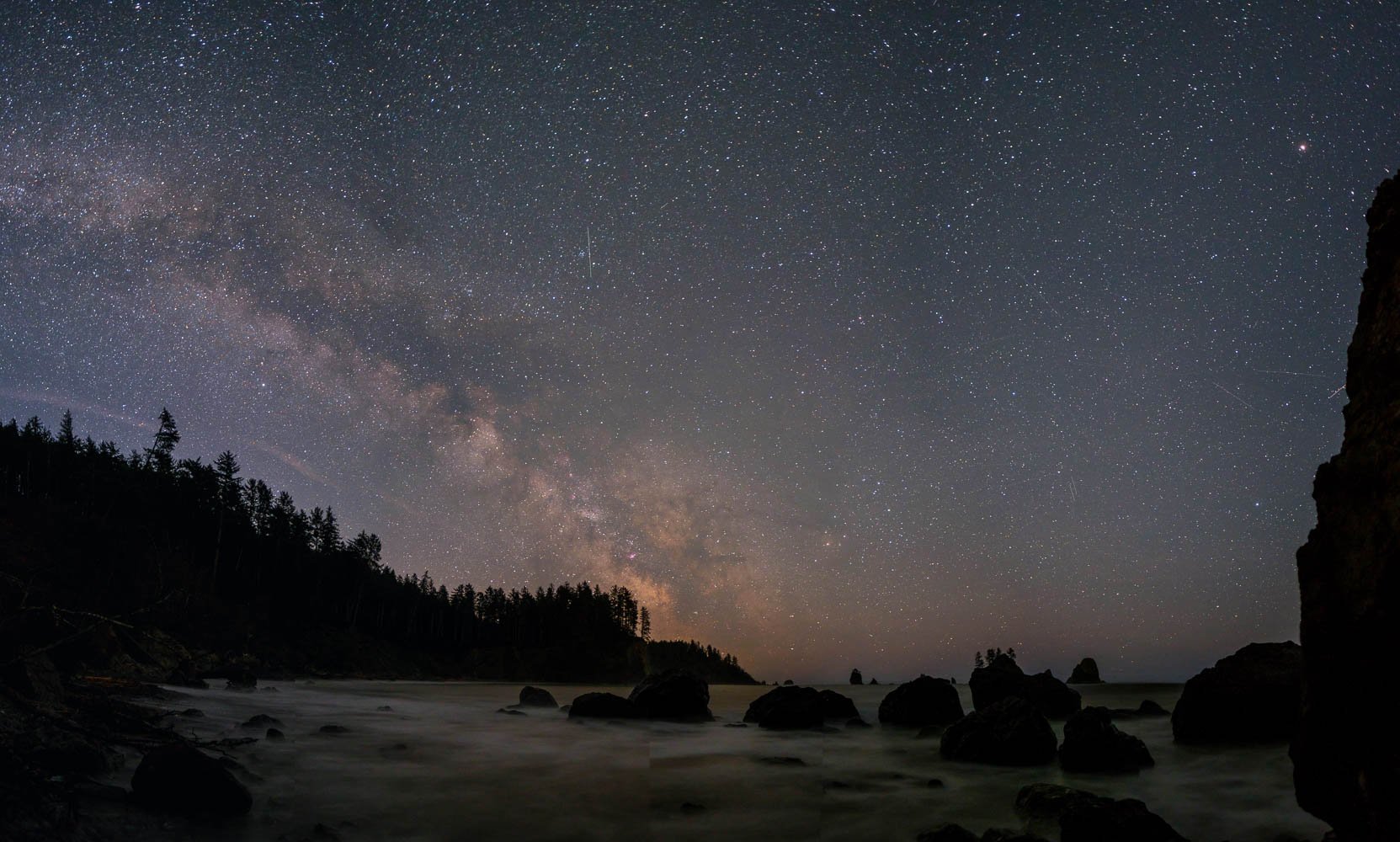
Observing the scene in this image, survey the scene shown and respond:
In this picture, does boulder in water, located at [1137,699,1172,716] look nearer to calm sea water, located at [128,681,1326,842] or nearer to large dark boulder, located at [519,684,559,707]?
calm sea water, located at [128,681,1326,842]

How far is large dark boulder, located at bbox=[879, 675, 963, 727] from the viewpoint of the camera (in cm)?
1928

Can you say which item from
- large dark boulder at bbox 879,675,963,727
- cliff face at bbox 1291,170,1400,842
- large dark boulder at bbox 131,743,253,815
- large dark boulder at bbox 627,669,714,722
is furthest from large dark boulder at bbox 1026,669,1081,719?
large dark boulder at bbox 131,743,253,815

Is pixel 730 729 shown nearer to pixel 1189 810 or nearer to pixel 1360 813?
pixel 1189 810

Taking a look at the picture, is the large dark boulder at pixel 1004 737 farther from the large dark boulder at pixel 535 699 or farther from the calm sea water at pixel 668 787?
the large dark boulder at pixel 535 699

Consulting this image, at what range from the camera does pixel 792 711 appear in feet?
65.3

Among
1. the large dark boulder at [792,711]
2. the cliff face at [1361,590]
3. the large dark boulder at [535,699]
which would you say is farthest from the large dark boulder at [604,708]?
the cliff face at [1361,590]

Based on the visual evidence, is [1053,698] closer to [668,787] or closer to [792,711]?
[792,711]

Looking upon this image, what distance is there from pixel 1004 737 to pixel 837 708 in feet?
31.6

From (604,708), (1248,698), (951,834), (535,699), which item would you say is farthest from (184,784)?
(535,699)

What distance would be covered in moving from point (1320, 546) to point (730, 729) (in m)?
16.1

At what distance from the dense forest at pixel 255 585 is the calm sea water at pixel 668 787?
22887 millimetres

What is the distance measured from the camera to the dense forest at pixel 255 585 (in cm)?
4625

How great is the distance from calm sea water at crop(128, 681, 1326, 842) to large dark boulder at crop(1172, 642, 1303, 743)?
2.40ft

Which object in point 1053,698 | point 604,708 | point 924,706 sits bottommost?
point 604,708
